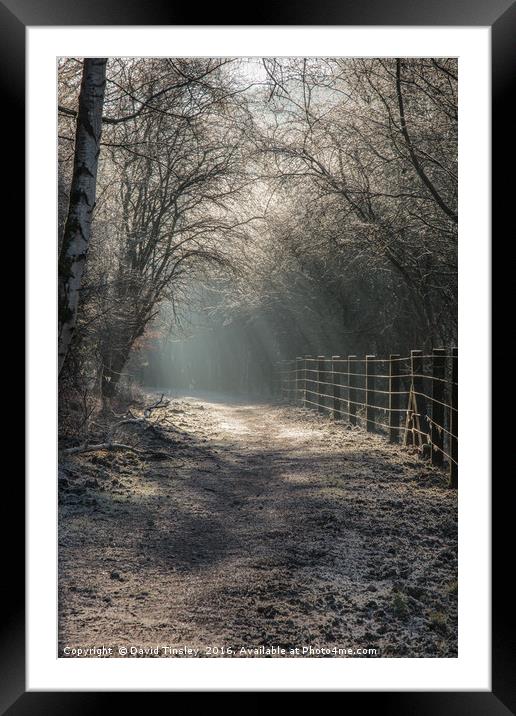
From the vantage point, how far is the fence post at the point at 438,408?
5.57 m

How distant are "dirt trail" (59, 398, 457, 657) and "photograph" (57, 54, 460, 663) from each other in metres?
0.02

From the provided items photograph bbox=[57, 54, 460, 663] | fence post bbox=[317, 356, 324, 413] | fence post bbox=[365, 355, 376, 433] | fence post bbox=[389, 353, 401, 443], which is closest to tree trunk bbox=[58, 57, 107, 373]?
photograph bbox=[57, 54, 460, 663]

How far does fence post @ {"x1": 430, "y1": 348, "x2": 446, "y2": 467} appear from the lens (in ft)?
18.3

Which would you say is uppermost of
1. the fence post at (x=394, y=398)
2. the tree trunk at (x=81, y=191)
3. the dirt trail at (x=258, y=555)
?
the tree trunk at (x=81, y=191)

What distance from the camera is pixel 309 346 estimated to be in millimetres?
18094

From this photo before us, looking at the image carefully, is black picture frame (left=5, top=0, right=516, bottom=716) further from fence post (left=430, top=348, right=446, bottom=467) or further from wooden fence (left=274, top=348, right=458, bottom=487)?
fence post (left=430, top=348, right=446, bottom=467)

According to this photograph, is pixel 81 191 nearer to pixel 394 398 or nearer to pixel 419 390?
pixel 419 390

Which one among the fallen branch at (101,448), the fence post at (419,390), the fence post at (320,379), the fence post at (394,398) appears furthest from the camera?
the fence post at (320,379)

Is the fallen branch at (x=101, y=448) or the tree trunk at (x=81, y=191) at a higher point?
the tree trunk at (x=81, y=191)

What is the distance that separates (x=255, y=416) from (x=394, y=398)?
230 inches
